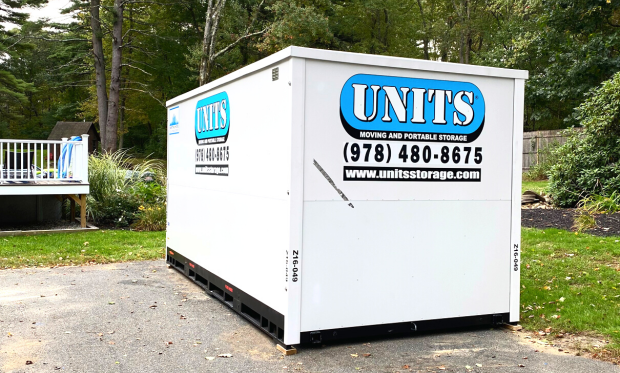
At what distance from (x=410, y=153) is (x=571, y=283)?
3.17 meters

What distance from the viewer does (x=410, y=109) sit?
195 inches

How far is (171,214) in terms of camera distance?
8398mm

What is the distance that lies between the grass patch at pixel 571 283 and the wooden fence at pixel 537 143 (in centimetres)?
1145

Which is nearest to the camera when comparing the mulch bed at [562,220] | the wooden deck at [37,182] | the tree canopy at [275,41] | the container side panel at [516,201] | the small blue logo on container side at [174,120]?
the container side panel at [516,201]

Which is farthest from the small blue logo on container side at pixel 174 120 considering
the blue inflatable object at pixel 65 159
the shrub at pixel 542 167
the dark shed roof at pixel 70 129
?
the dark shed roof at pixel 70 129

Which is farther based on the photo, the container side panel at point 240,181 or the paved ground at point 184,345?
the container side panel at point 240,181

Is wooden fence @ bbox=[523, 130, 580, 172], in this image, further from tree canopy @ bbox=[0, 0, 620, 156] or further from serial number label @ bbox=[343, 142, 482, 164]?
serial number label @ bbox=[343, 142, 482, 164]

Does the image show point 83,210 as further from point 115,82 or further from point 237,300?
point 115,82

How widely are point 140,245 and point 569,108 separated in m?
25.0

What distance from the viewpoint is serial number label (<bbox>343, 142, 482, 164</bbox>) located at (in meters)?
4.84

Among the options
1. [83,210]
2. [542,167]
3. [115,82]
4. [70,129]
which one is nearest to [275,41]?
[115,82]

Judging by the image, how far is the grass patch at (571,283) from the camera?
5.38 m

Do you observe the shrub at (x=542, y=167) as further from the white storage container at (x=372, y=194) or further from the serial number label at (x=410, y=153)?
the serial number label at (x=410, y=153)

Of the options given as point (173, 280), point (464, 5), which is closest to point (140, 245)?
point (173, 280)
